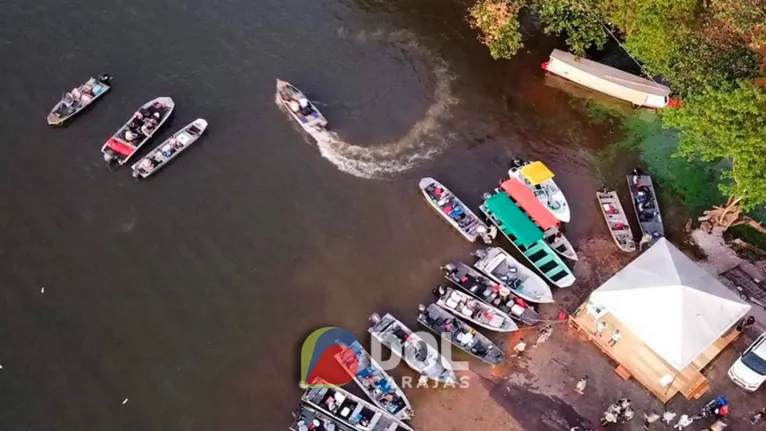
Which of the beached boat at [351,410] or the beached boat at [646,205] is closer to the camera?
the beached boat at [351,410]

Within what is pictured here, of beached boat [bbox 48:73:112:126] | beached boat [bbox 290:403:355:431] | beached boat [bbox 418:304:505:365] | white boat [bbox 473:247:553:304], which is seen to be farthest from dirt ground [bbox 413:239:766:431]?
beached boat [bbox 48:73:112:126]

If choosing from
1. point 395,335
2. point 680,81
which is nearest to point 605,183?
point 680,81

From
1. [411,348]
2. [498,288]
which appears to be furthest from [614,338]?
[411,348]

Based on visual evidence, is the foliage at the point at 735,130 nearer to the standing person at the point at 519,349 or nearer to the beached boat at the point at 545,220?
the beached boat at the point at 545,220

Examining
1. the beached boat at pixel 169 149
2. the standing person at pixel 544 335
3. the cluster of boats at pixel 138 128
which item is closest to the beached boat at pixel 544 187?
the standing person at pixel 544 335

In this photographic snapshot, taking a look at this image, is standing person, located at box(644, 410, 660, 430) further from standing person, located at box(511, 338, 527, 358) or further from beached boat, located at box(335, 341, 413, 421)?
beached boat, located at box(335, 341, 413, 421)

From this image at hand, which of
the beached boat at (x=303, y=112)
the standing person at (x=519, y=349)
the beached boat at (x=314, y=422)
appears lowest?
the beached boat at (x=314, y=422)
